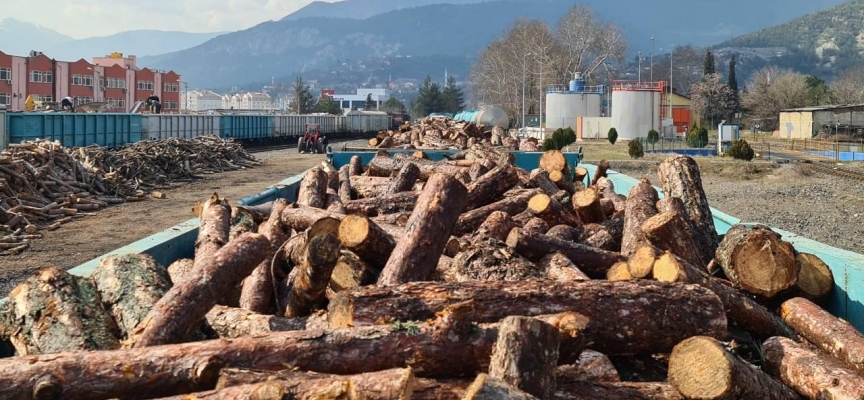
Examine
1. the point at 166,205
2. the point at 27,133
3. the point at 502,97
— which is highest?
the point at 502,97

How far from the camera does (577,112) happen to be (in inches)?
2566

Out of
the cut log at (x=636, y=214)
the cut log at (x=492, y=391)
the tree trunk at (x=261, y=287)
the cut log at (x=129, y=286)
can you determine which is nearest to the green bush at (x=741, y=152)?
the cut log at (x=636, y=214)

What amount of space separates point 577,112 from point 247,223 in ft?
199

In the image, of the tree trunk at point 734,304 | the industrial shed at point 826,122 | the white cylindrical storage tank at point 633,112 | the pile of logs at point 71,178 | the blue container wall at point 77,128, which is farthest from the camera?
the industrial shed at point 826,122

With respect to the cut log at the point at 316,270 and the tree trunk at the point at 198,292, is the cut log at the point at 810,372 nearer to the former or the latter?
the cut log at the point at 316,270

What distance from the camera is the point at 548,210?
7000 millimetres

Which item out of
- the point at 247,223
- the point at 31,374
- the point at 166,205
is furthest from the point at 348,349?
the point at 166,205

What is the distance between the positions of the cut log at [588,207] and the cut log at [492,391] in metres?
4.36

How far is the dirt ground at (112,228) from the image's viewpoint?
1170 centimetres

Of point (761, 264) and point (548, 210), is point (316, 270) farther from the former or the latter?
point (548, 210)

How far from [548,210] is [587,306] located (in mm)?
3132

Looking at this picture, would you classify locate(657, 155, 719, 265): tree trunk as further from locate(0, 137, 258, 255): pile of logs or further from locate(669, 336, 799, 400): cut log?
locate(0, 137, 258, 255): pile of logs

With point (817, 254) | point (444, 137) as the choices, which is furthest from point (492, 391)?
point (444, 137)

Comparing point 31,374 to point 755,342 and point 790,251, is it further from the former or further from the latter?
point 790,251
